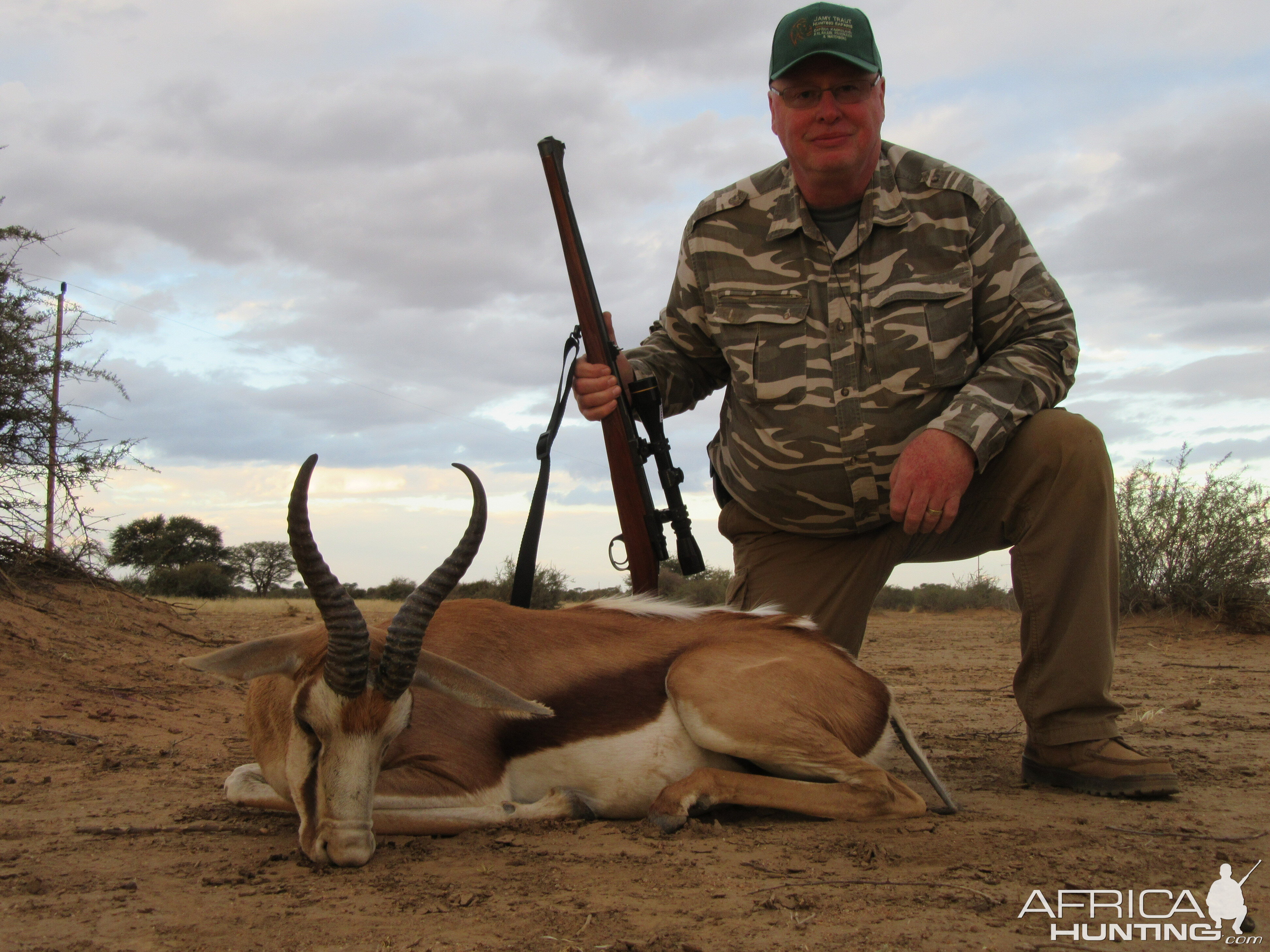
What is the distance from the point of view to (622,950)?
222 cm

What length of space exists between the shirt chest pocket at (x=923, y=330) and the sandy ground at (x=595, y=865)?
5.75 feet

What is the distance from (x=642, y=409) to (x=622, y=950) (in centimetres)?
322

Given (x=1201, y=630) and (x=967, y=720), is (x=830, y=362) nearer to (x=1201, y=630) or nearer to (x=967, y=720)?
(x=967, y=720)

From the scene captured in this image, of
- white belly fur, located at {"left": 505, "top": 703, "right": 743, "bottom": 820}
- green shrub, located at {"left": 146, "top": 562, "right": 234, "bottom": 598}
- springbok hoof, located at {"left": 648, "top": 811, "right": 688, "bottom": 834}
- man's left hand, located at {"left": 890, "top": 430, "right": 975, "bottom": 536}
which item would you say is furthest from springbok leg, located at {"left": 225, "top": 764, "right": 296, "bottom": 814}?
green shrub, located at {"left": 146, "top": 562, "right": 234, "bottom": 598}

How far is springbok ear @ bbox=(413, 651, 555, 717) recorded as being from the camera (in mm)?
3402

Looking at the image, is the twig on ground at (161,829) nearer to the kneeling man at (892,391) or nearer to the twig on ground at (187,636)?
the kneeling man at (892,391)

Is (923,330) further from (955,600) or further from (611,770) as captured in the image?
(955,600)

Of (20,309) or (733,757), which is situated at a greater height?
(20,309)

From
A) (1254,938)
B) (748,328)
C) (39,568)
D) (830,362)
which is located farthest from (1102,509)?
(39,568)

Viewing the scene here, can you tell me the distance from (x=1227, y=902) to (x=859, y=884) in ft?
2.95

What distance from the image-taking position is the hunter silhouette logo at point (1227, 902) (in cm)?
240

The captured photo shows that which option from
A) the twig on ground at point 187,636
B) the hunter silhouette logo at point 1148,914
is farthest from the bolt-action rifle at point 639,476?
the twig on ground at point 187,636

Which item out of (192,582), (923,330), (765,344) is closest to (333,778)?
(765,344)

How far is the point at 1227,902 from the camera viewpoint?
8.21 feet
